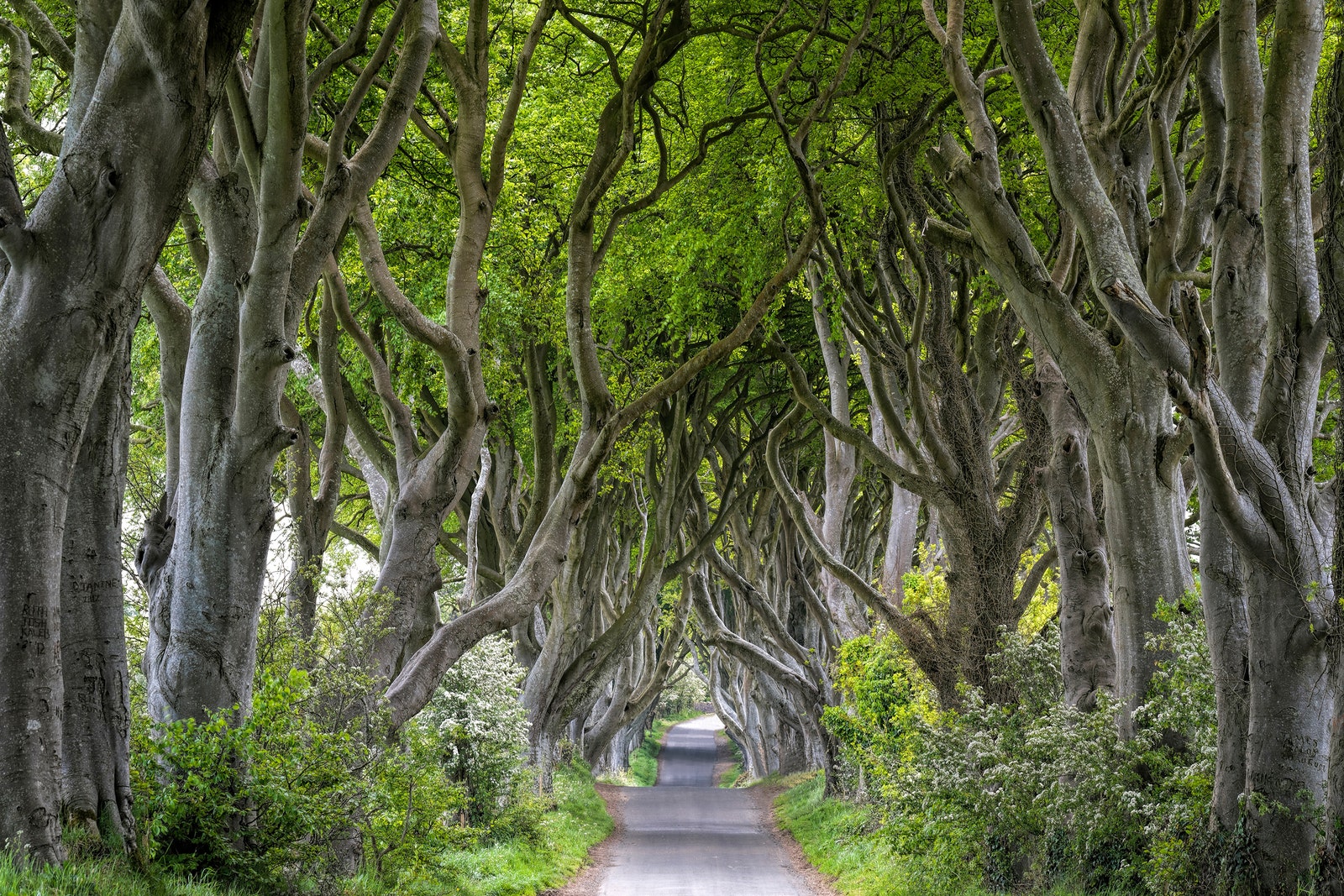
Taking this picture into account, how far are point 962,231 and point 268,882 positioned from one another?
7.09m

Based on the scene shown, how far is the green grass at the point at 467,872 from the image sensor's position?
470 centimetres

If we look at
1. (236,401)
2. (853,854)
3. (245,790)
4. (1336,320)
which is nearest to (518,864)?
(853,854)

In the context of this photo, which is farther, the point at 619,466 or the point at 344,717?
the point at 619,466

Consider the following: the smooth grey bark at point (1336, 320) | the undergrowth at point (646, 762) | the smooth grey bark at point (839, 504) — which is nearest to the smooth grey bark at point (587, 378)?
the smooth grey bark at point (1336, 320)

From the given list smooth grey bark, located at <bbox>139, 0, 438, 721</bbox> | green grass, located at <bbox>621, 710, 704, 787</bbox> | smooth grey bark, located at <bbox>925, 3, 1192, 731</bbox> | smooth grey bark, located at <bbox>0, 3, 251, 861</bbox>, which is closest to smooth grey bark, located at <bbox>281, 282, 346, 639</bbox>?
smooth grey bark, located at <bbox>139, 0, 438, 721</bbox>

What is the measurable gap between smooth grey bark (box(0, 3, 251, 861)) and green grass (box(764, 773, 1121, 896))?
7699 mm

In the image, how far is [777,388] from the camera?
865 inches

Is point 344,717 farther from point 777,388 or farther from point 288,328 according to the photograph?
point 777,388

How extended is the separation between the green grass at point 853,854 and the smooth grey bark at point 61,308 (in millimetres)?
7699

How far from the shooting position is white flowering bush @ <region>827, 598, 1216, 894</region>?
8.03m

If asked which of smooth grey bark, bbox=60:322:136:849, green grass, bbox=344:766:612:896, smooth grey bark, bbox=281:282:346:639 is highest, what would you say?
smooth grey bark, bbox=281:282:346:639

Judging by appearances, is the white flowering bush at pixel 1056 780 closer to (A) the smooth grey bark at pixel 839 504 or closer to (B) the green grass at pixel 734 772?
(A) the smooth grey bark at pixel 839 504

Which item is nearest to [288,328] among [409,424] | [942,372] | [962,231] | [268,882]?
[409,424]

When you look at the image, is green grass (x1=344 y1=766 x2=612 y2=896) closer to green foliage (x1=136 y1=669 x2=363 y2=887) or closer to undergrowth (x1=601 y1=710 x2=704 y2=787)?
green foliage (x1=136 y1=669 x2=363 y2=887)
